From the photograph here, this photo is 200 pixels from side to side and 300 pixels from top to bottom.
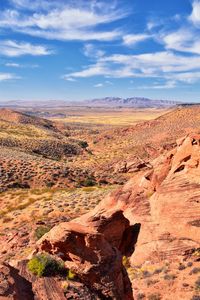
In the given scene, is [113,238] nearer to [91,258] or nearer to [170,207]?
[170,207]

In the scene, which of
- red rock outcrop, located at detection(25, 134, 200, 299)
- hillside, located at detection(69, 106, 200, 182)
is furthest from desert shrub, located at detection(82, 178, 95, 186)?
red rock outcrop, located at detection(25, 134, 200, 299)

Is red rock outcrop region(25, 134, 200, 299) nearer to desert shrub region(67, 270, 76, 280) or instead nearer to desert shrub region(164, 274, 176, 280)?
desert shrub region(164, 274, 176, 280)

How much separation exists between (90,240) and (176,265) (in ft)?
31.1

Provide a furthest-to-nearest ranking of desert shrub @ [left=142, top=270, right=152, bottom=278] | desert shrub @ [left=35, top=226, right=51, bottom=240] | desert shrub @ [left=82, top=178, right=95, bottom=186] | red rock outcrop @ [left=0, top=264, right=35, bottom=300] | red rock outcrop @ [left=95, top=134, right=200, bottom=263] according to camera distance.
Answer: desert shrub @ [left=82, top=178, right=95, bottom=186], desert shrub @ [left=35, top=226, right=51, bottom=240], red rock outcrop @ [left=95, top=134, right=200, bottom=263], desert shrub @ [left=142, top=270, right=152, bottom=278], red rock outcrop @ [left=0, top=264, right=35, bottom=300]

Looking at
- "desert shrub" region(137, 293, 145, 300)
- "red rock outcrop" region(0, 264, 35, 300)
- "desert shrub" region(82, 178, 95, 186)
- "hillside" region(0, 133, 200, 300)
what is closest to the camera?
"red rock outcrop" region(0, 264, 35, 300)

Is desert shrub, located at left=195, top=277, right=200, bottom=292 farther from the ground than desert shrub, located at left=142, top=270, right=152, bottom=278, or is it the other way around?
desert shrub, located at left=195, top=277, right=200, bottom=292

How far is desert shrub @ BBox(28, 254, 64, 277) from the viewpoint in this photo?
1493 cm

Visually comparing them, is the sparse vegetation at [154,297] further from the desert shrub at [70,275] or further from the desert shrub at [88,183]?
the desert shrub at [88,183]

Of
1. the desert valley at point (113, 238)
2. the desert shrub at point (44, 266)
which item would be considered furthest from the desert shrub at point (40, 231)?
the desert shrub at point (44, 266)

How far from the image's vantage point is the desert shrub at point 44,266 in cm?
1493

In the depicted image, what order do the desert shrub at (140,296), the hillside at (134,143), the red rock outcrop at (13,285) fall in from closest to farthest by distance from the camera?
the red rock outcrop at (13,285)
the desert shrub at (140,296)
the hillside at (134,143)

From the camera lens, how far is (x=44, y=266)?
14992mm

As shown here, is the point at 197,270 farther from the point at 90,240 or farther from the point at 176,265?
the point at 90,240

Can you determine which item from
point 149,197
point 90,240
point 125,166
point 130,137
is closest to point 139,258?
point 149,197
